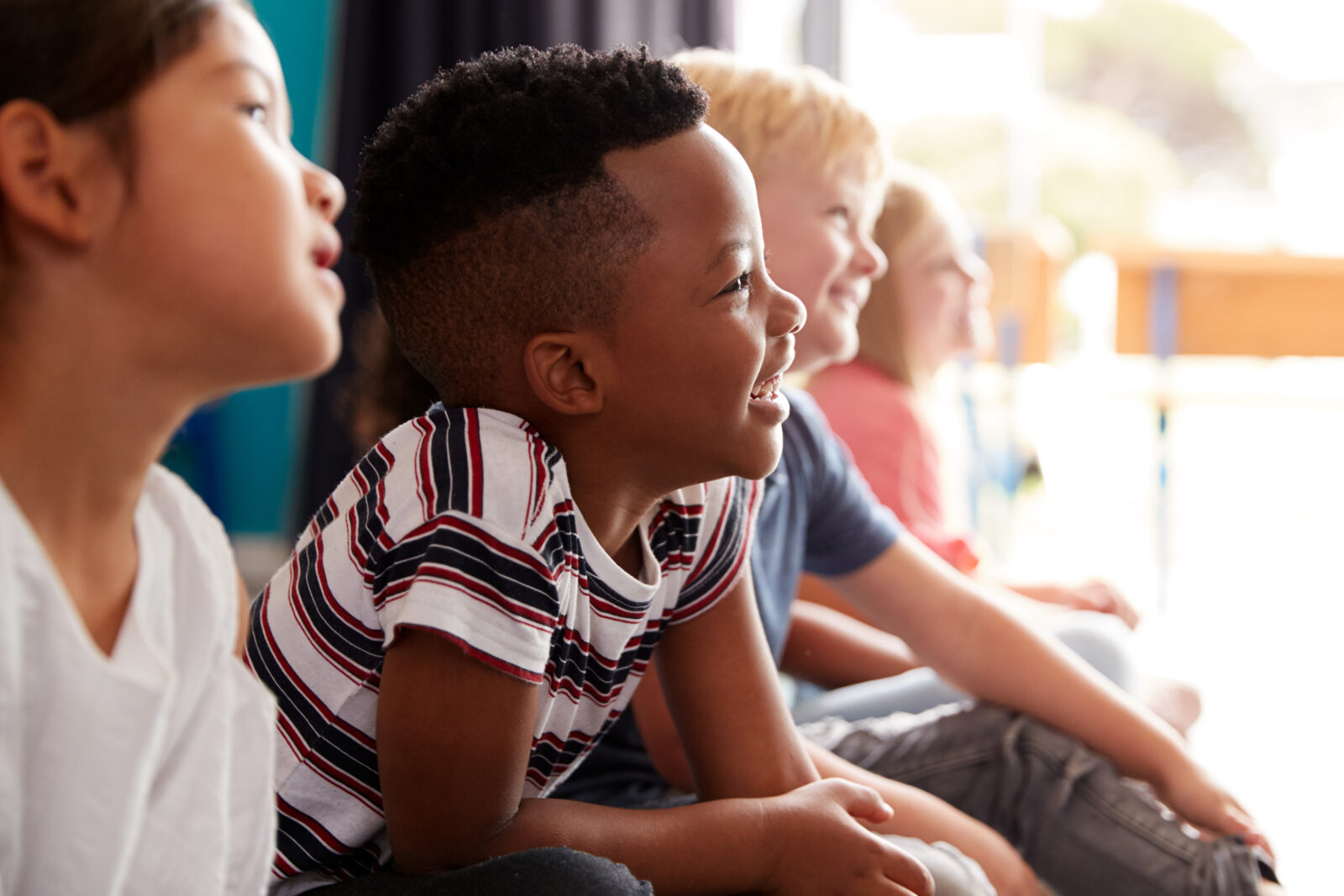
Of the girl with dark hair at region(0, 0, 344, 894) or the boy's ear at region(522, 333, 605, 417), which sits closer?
the girl with dark hair at region(0, 0, 344, 894)

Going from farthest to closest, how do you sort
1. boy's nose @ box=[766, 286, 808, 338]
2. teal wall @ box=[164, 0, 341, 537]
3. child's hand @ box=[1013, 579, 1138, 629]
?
teal wall @ box=[164, 0, 341, 537]
child's hand @ box=[1013, 579, 1138, 629]
boy's nose @ box=[766, 286, 808, 338]

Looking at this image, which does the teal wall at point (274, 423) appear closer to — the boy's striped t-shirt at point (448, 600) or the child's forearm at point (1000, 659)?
the child's forearm at point (1000, 659)

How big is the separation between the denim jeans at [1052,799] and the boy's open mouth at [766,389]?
0.45 meters

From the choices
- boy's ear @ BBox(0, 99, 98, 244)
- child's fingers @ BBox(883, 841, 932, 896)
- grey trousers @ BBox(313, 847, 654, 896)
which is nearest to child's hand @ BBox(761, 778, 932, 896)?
child's fingers @ BBox(883, 841, 932, 896)

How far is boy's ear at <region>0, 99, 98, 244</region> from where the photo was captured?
41 centimetres

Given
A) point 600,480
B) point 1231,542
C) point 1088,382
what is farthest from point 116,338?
point 1088,382

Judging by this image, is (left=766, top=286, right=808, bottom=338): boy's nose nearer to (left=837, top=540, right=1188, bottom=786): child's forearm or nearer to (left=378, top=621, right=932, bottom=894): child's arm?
(left=378, top=621, right=932, bottom=894): child's arm

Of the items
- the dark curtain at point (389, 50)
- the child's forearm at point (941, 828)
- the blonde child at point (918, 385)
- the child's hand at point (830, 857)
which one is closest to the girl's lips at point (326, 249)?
the child's hand at point (830, 857)

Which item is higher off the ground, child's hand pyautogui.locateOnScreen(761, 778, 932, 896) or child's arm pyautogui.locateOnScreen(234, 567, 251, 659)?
child's arm pyautogui.locateOnScreen(234, 567, 251, 659)

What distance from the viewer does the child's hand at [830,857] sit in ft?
2.21

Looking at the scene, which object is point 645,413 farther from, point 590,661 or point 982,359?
point 982,359

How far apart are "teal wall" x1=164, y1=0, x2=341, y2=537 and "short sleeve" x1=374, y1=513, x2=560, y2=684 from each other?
2.12m

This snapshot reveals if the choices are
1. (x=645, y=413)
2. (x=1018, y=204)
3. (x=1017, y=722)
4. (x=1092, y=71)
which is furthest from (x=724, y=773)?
(x=1092, y=71)

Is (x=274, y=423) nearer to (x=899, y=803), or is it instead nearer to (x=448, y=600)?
(x=899, y=803)
